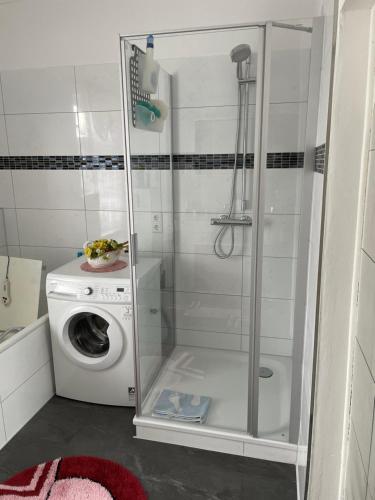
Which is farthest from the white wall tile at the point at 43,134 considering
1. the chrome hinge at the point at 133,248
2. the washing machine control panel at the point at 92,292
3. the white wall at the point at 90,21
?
the chrome hinge at the point at 133,248

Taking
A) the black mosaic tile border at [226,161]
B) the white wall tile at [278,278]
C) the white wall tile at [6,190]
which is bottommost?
the white wall tile at [278,278]

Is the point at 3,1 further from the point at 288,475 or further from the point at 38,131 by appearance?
the point at 288,475

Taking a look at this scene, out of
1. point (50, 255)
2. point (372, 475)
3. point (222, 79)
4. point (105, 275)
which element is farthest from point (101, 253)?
point (372, 475)

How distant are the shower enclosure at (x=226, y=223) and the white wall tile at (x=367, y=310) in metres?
0.76

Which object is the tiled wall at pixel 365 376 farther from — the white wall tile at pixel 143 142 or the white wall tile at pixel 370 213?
the white wall tile at pixel 143 142

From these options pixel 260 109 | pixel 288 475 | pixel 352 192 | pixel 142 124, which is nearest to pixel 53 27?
pixel 142 124

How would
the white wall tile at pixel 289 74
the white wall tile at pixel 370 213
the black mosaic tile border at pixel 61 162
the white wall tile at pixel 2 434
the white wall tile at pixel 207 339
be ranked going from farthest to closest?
the black mosaic tile border at pixel 61 162, the white wall tile at pixel 207 339, the white wall tile at pixel 2 434, the white wall tile at pixel 289 74, the white wall tile at pixel 370 213

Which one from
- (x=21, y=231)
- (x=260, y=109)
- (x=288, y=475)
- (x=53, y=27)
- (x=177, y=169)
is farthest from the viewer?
(x=21, y=231)

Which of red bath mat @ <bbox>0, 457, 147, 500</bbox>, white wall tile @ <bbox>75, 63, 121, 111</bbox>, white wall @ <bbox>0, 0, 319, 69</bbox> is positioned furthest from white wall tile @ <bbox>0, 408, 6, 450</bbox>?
white wall @ <bbox>0, 0, 319, 69</bbox>

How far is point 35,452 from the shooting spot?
207 centimetres

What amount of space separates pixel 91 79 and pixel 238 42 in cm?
127

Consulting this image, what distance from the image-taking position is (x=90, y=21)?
102 inches

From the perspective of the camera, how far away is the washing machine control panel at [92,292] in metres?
2.23

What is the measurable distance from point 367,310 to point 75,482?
5.41ft
